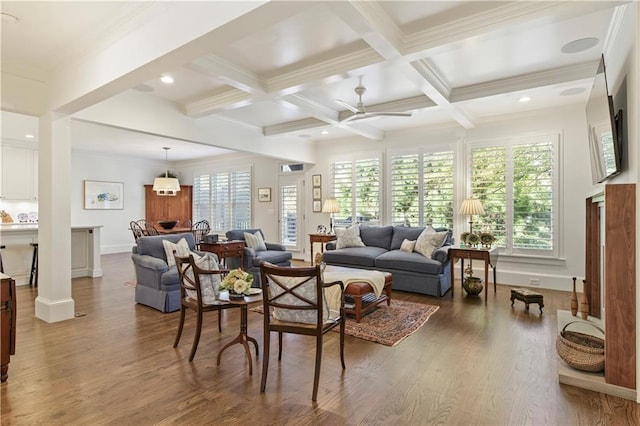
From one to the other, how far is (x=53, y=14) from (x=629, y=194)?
14.8ft

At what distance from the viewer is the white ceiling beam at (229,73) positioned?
346 cm

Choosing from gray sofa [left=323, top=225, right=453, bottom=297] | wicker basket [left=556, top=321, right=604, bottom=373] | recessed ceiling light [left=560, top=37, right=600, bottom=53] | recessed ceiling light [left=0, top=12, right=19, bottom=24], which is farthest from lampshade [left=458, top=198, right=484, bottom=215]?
recessed ceiling light [left=0, top=12, right=19, bottom=24]

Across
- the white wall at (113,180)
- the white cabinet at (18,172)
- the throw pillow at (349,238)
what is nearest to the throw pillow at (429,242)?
the throw pillow at (349,238)

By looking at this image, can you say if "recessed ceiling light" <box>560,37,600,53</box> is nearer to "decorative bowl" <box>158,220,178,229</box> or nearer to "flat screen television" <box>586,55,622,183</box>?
"flat screen television" <box>586,55,622,183</box>

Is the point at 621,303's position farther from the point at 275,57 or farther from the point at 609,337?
the point at 275,57

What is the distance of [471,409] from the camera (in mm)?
2213

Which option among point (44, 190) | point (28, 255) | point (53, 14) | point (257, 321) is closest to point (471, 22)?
point (53, 14)

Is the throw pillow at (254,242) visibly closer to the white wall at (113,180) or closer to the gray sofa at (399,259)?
the gray sofa at (399,259)

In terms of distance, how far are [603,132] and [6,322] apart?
16.6 ft

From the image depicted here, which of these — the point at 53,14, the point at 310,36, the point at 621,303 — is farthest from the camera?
the point at 310,36

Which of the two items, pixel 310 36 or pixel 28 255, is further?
pixel 28 255

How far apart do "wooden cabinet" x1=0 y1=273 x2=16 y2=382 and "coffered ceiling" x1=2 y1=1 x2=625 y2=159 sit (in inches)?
78.0

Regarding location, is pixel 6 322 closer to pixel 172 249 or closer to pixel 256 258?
pixel 172 249

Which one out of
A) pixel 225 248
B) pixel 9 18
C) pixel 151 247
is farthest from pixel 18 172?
pixel 9 18
